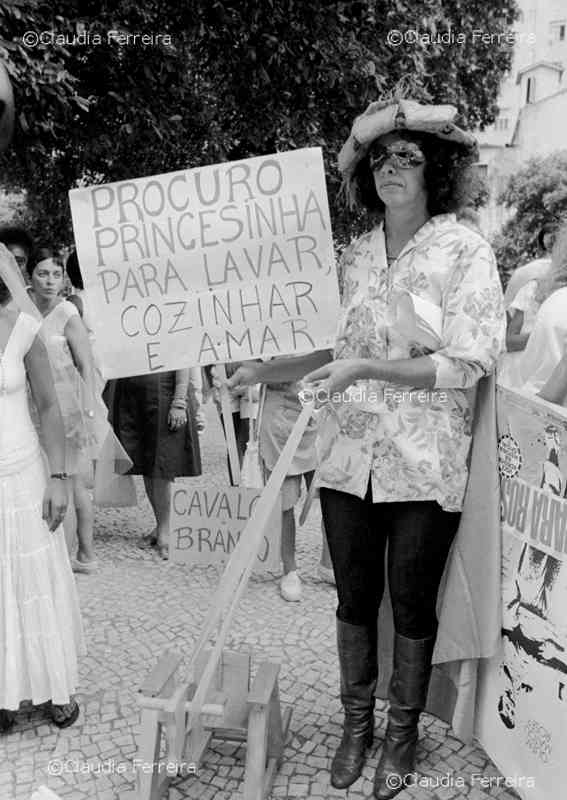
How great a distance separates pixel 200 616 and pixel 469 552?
5.90 ft

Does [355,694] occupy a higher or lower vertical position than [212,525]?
lower

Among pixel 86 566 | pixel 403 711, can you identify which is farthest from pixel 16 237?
pixel 403 711

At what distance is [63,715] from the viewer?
2.73 meters

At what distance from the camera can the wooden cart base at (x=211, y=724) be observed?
2.10 metres

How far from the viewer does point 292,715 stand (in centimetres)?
280

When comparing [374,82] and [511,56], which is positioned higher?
[511,56]

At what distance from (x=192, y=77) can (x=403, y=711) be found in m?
6.22

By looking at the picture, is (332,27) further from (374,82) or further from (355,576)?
(355,576)

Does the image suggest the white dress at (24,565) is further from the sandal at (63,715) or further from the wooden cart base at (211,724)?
the wooden cart base at (211,724)

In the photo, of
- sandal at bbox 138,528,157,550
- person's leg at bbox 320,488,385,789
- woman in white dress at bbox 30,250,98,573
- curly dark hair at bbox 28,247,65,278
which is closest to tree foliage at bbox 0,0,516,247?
curly dark hair at bbox 28,247,65,278

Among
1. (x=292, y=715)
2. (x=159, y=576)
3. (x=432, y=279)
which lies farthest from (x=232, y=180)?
(x=159, y=576)

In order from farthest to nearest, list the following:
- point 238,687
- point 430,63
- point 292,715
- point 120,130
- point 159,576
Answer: point 430,63 < point 120,130 < point 159,576 < point 292,715 < point 238,687

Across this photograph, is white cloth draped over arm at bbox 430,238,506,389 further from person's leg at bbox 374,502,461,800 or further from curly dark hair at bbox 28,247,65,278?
curly dark hair at bbox 28,247,65,278

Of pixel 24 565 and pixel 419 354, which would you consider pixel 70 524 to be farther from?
pixel 419 354
